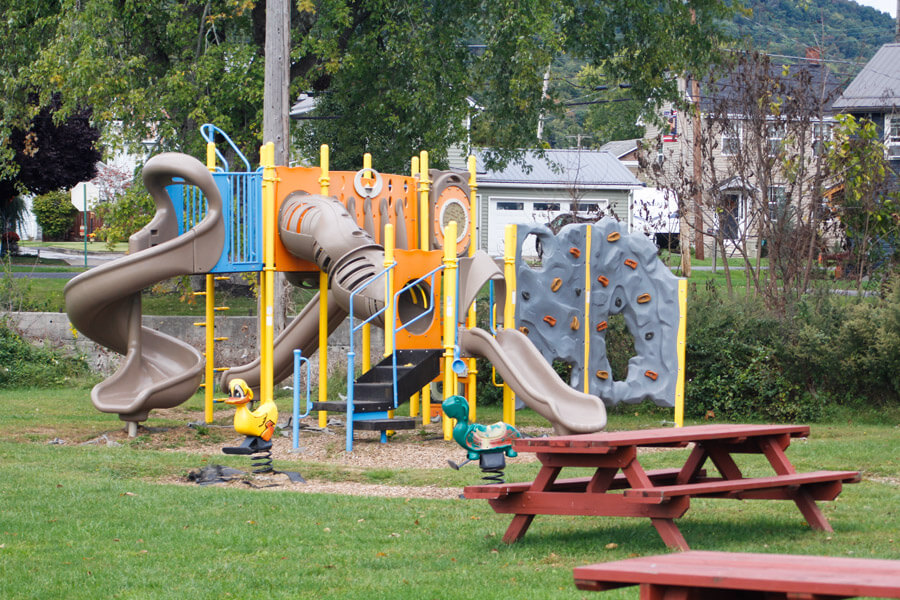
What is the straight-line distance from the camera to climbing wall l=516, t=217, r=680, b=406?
1413cm

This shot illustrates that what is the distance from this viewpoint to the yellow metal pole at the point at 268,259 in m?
13.3

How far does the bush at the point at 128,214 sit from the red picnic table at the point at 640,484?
14401mm

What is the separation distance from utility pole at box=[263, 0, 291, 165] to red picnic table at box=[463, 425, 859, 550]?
32.5ft

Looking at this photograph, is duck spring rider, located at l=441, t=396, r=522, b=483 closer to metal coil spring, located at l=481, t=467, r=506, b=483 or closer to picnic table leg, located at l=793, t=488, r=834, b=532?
metal coil spring, located at l=481, t=467, r=506, b=483

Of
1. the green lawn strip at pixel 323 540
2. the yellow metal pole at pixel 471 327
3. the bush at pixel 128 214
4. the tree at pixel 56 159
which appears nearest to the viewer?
the green lawn strip at pixel 323 540

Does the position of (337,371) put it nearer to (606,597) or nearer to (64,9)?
(64,9)

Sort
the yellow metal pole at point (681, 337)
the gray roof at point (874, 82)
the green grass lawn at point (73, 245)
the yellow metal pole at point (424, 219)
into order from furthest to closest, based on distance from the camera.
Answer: the green grass lawn at point (73, 245) → the gray roof at point (874, 82) → the yellow metal pole at point (424, 219) → the yellow metal pole at point (681, 337)

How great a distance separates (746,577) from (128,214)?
18.6 meters

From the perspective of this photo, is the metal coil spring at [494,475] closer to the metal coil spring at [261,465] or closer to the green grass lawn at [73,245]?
the metal coil spring at [261,465]

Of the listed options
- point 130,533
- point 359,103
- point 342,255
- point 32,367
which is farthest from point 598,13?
point 130,533

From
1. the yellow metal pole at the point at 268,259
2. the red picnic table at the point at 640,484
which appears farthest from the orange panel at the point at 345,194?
the red picnic table at the point at 640,484

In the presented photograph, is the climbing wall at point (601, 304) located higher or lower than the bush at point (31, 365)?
higher

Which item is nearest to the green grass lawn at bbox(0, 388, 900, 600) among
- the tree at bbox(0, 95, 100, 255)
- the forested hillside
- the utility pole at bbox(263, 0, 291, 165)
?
the utility pole at bbox(263, 0, 291, 165)

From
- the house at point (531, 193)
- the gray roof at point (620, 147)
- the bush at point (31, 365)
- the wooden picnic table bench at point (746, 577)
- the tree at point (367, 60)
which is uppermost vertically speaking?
the gray roof at point (620, 147)
